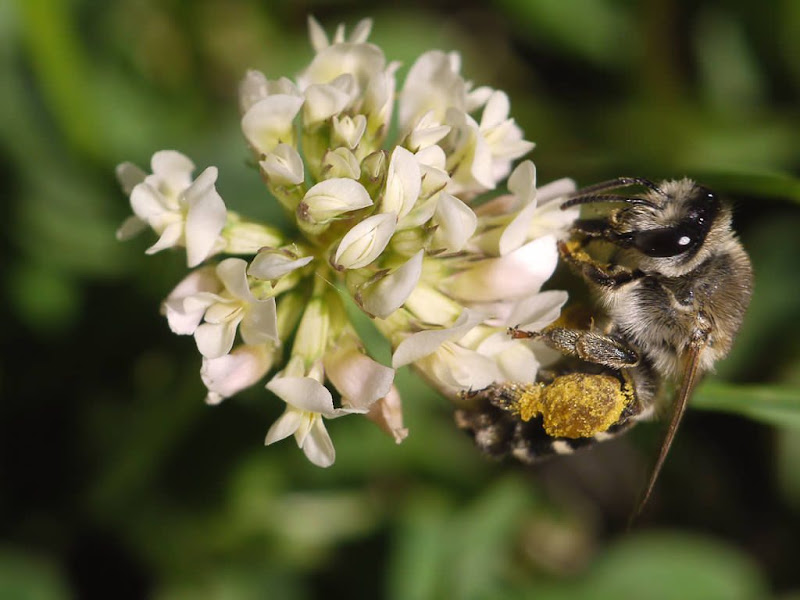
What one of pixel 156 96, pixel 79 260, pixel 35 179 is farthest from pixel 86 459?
pixel 156 96

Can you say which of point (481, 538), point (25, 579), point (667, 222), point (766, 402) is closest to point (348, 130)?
point (667, 222)

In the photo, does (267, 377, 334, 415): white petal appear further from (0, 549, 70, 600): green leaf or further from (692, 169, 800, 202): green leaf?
(0, 549, 70, 600): green leaf

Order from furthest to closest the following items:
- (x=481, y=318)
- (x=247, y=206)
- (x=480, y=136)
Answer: (x=247, y=206) → (x=480, y=136) → (x=481, y=318)

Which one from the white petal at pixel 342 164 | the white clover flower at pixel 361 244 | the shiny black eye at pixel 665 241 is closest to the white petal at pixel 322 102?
the white clover flower at pixel 361 244

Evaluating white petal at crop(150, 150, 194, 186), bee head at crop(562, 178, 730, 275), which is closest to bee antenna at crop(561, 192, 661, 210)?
bee head at crop(562, 178, 730, 275)

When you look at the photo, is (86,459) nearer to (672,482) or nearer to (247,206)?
(247,206)

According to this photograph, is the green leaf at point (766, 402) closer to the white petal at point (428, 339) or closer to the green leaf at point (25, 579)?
the white petal at point (428, 339)

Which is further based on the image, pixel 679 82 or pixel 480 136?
pixel 679 82
